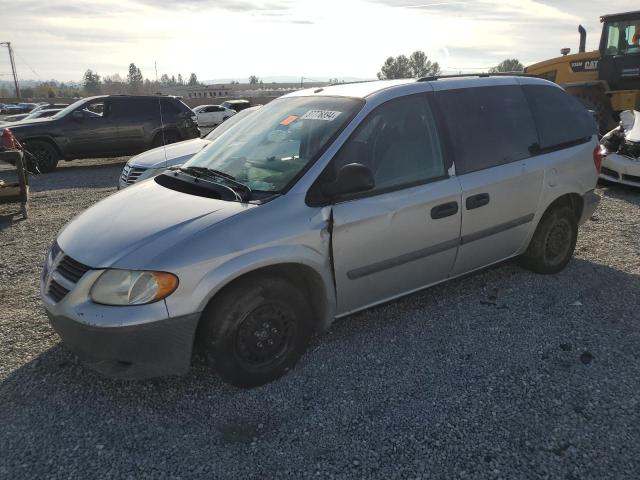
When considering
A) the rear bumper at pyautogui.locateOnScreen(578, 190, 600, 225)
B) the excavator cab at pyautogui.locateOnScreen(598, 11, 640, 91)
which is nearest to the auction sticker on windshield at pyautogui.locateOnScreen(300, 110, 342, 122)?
the rear bumper at pyautogui.locateOnScreen(578, 190, 600, 225)

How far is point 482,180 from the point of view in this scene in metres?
3.52

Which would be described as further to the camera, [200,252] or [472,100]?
[472,100]

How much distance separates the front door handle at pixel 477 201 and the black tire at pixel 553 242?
3.10ft

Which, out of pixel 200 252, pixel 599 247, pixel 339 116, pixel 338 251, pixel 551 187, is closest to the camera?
pixel 200 252

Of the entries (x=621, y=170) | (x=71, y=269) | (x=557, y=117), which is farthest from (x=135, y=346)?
(x=621, y=170)

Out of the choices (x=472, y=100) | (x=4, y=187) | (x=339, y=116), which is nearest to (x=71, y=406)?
(x=339, y=116)

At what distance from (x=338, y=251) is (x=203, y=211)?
0.85m

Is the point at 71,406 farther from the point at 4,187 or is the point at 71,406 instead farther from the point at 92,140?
the point at 92,140

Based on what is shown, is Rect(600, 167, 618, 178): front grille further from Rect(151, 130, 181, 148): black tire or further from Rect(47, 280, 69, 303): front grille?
Rect(151, 130, 181, 148): black tire

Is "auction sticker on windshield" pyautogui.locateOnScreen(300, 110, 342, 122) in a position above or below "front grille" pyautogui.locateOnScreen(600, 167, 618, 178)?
above

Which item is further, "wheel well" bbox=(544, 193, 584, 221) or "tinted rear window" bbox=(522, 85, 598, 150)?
"wheel well" bbox=(544, 193, 584, 221)

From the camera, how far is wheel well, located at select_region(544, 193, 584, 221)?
4.25 metres

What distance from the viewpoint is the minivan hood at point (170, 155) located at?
668 cm

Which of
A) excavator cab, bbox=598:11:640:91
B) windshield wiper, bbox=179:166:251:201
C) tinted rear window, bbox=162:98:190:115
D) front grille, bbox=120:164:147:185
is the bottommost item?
front grille, bbox=120:164:147:185
